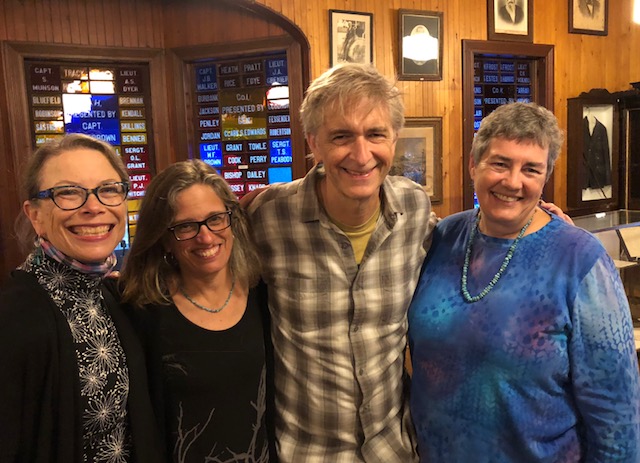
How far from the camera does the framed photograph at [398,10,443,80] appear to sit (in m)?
4.56

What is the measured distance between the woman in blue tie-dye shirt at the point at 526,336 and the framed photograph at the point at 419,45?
Result: 318cm

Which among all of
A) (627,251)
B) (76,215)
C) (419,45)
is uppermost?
(419,45)

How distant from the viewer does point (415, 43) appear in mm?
4613

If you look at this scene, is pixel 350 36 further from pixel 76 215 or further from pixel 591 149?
pixel 76 215

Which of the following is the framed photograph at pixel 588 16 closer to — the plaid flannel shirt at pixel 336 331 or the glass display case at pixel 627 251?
the glass display case at pixel 627 251

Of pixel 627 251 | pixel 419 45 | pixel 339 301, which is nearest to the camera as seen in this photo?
pixel 339 301

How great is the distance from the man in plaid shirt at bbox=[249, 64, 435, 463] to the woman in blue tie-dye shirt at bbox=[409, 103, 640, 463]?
0.13 m

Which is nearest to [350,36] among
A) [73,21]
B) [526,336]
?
[73,21]

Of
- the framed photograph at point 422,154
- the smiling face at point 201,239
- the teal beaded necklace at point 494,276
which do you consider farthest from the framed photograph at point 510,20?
the smiling face at point 201,239

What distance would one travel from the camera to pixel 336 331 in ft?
5.61

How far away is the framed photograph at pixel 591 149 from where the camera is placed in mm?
5473

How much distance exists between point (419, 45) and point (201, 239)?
11.7 feet

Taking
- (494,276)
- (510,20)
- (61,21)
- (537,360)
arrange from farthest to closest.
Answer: (510,20) < (61,21) < (494,276) < (537,360)

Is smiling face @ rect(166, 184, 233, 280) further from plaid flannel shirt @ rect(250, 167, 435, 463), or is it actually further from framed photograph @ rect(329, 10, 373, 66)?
framed photograph @ rect(329, 10, 373, 66)
